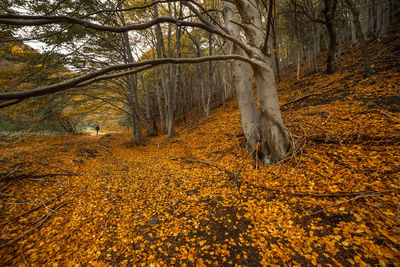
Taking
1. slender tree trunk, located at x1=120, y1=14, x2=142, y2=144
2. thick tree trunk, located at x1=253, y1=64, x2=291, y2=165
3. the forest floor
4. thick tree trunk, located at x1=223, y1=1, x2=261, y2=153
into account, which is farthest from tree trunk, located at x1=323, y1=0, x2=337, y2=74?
slender tree trunk, located at x1=120, y1=14, x2=142, y2=144

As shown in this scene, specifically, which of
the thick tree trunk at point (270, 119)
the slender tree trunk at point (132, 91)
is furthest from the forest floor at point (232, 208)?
the slender tree trunk at point (132, 91)

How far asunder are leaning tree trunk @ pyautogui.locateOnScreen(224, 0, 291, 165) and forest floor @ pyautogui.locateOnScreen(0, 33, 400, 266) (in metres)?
0.38

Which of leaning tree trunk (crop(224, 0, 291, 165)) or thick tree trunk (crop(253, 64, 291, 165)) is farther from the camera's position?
thick tree trunk (crop(253, 64, 291, 165))

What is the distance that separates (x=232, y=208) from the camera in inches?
103

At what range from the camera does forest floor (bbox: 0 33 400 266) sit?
5.97ft

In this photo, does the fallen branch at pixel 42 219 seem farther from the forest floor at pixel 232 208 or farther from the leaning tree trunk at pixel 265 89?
the leaning tree trunk at pixel 265 89

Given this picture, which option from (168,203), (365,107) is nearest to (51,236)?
(168,203)

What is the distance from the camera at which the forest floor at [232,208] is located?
182 centimetres

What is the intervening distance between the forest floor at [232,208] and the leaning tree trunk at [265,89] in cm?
38

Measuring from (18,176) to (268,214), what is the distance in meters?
5.86

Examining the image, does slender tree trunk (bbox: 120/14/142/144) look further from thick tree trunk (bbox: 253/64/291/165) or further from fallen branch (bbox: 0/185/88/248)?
thick tree trunk (bbox: 253/64/291/165)

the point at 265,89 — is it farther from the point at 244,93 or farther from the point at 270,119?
the point at 244,93

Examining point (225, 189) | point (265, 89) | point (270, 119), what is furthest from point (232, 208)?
point (265, 89)

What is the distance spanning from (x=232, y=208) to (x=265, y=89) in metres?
2.67
